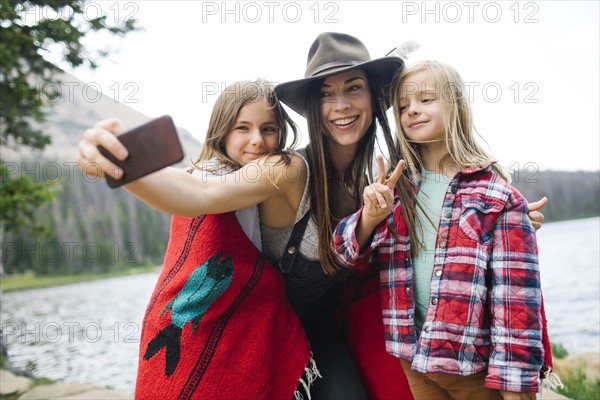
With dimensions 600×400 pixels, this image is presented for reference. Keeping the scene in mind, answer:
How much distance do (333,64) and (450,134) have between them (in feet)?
1.64

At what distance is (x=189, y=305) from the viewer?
4.69 ft

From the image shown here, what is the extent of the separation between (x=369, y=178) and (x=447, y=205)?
409 millimetres

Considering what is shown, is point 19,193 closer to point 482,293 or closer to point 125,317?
point 125,317

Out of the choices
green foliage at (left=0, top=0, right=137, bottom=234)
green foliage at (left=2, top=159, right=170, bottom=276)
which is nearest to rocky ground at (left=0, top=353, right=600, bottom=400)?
Result: green foliage at (left=0, top=0, right=137, bottom=234)

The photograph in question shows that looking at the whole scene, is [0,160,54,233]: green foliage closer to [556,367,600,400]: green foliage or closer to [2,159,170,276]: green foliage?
[556,367,600,400]: green foliage

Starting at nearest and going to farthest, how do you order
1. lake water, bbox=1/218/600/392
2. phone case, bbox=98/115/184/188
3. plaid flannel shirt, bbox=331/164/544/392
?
1. phone case, bbox=98/115/184/188
2. plaid flannel shirt, bbox=331/164/544/392
3. lake water, bbox=1/218/600/392

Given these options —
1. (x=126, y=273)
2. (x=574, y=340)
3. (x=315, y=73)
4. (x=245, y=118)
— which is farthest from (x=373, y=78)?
(x=126, y=273)

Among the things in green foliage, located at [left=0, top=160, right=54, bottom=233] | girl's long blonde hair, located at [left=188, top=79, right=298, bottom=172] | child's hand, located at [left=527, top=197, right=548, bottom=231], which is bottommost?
child's hand, located at [left=527, top=197, right=548, bottom=231]

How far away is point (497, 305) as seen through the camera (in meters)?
1.35

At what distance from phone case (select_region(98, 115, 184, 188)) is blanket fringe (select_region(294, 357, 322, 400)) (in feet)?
3.52

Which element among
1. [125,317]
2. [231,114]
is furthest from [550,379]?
[125,317]

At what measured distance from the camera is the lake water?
12.4 ft

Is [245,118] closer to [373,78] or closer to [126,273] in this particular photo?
[373,78]

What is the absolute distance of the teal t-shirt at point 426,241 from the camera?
1.52 metres
